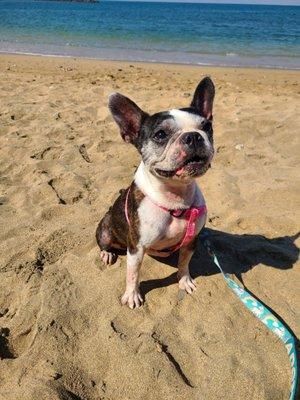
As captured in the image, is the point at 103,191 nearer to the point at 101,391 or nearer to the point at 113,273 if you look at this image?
the point at 113,273

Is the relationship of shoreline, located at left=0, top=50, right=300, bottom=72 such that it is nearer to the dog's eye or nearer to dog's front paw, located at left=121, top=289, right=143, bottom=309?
the dog's eye

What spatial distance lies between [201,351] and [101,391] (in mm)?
697

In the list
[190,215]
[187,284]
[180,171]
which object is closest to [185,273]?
[187,284]

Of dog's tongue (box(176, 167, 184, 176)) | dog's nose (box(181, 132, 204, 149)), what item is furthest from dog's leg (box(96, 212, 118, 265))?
dog's nose (box(181, 132, 204, 149))

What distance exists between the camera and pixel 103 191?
470 cm

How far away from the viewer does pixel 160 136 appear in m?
2.76

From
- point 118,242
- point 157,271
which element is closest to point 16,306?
point 118,242

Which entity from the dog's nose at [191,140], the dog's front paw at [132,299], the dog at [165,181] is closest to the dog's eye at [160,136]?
the dog at [165,181]

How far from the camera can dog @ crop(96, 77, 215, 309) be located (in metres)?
2.60

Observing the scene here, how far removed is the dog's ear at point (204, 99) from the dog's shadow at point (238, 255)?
1.27m

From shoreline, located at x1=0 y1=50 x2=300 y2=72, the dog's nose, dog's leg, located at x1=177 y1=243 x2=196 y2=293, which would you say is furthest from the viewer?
shoreline, located at x1=0 y1=50 x2=300 y2=72

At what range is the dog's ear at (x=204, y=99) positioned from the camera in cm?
305

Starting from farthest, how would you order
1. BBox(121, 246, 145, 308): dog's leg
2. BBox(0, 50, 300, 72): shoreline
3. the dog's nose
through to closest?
BBox(0, 50, 300, 72): shoreline
BBox(121, 246, 145, 308): dog's leg
the dog's nose

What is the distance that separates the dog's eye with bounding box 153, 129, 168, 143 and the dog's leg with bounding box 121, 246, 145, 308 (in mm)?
817
